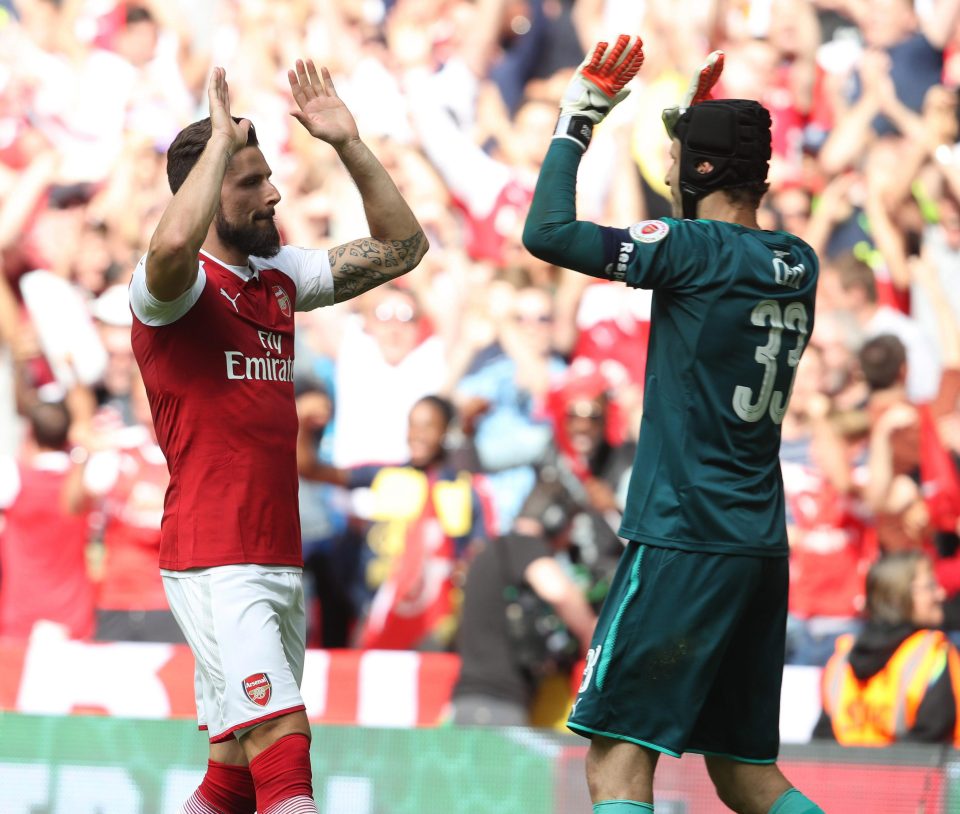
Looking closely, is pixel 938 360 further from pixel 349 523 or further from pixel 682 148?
pixel 682 148

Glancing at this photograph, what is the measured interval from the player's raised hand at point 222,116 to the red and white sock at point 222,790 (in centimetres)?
181

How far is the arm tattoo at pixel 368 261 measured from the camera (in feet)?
16.4

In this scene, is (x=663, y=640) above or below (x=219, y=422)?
below

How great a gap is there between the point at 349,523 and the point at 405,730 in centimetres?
251

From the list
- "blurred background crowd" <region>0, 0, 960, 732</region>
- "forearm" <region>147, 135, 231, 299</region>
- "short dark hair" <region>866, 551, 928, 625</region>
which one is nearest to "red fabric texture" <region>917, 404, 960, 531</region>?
"blurred background crowd" <region>0, 0, 960, 732</region>

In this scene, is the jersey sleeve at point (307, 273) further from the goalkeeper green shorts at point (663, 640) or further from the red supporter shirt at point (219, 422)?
the goalkeeper green shorts at point (663, 640)

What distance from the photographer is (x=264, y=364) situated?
14.9 ft

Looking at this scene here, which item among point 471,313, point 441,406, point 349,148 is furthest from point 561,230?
point 471,313

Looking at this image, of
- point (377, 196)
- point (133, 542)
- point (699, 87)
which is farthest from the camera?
point (133, 542)

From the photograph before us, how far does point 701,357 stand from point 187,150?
1608 millimetres

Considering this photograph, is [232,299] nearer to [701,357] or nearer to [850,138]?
[701,357]

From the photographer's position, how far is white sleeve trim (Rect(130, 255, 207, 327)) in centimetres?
427

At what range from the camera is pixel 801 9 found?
9797 mm

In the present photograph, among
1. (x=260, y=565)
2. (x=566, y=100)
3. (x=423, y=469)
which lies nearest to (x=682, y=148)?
(x=566, y=100)
